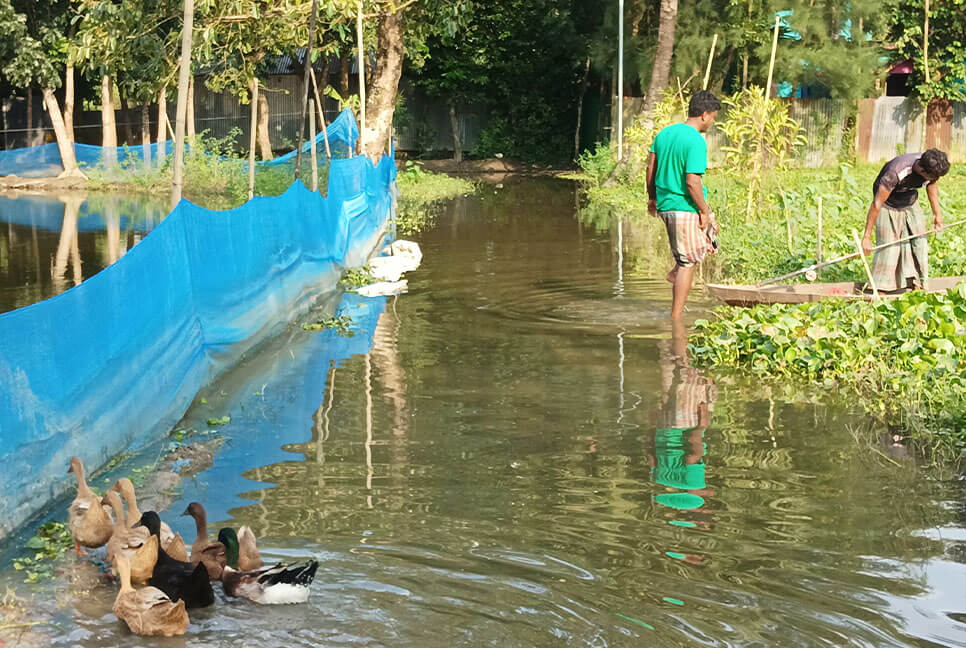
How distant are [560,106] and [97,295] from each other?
1360 inches

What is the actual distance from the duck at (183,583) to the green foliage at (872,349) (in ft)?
15.1

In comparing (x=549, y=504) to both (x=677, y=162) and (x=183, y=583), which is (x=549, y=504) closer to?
(x=183, y=583)

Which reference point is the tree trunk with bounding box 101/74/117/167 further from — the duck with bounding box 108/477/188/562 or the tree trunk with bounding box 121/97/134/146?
the duck with bounding box 108/477/188/562

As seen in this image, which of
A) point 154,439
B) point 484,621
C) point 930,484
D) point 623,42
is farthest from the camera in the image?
point 623,42

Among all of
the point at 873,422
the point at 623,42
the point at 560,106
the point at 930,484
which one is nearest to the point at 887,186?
→ the point at 873,422

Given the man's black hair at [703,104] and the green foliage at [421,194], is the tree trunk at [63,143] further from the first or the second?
the man's black hair at [703,104]

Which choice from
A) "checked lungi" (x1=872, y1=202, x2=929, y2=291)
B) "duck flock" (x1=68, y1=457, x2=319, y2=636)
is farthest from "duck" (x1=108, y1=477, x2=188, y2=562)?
"checked lungi" (x1=872, y1=202, x2=929, y2=291)

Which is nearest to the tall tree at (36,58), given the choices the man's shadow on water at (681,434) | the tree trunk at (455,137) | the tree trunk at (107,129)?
the tree trunk at (107,129)

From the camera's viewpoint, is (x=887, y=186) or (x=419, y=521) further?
(x=887, y=186)

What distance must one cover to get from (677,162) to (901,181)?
200cm

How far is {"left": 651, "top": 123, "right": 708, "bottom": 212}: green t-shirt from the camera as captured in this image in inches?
428

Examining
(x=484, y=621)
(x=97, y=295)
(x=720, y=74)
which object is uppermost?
(x=720, y=74)

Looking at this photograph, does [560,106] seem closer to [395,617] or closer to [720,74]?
[720,74]

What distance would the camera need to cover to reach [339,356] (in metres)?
10.3
